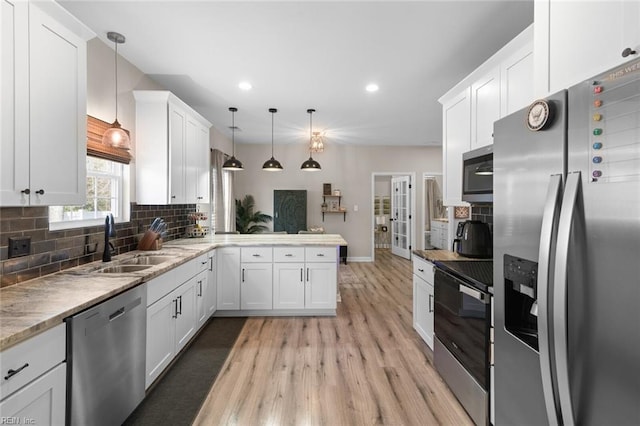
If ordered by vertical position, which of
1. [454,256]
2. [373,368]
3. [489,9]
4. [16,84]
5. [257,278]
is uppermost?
[489,9]

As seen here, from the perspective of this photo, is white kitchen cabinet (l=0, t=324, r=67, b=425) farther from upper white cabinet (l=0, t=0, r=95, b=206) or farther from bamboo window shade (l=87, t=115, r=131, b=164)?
bamboo window shade (l=87, t=115, r=131, b=164)

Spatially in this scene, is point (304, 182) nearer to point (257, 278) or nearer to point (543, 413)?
point (257, 278)

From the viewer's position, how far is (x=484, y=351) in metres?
1.75

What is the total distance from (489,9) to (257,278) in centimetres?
334

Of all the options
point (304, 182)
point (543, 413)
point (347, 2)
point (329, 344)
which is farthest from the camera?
point (304, 182)

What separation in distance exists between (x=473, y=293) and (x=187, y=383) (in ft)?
7.10

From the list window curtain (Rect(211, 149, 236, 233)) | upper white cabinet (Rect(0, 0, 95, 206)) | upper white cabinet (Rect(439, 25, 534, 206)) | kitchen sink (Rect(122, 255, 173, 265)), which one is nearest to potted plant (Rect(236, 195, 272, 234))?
window curtain (Rect(211, 149, 236, 233))

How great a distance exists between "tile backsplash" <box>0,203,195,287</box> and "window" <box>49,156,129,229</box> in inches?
3.0

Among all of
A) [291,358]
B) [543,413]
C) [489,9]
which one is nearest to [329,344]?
[291,358]

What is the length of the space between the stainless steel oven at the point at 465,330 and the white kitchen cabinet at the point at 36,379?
2126 millimetres

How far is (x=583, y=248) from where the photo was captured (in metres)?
0.89

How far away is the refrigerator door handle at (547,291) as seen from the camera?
963 millimetres

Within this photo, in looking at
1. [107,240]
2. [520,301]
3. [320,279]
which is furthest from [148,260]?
[520,301]

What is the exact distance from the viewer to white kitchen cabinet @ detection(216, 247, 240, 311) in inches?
144
